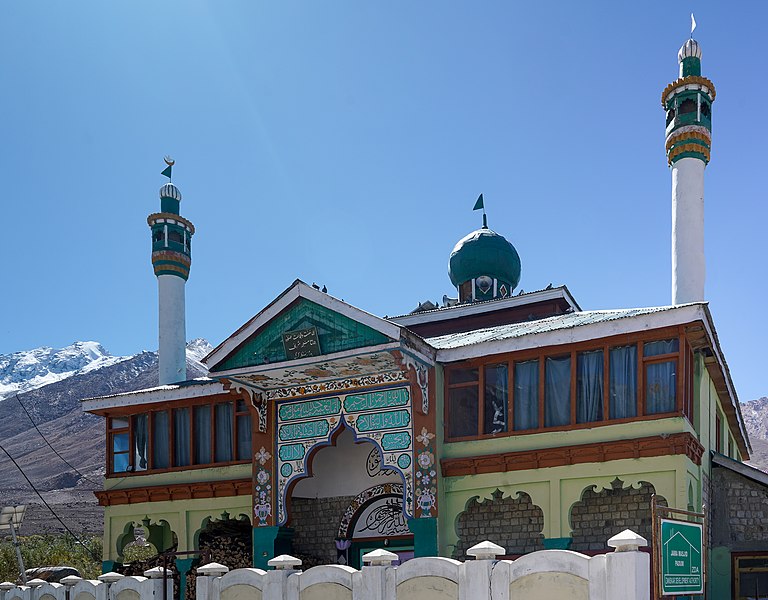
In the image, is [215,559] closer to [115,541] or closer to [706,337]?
[115,541]

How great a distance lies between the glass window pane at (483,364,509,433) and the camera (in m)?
15.5

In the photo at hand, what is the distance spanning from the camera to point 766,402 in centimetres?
10675

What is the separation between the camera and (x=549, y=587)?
995cm

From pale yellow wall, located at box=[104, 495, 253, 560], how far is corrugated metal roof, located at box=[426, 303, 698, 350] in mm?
5422

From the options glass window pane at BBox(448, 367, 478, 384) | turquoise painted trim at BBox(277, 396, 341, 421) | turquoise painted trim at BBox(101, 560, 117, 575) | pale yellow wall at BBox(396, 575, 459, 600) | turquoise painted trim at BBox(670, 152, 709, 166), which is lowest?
turquoise painted trim at BBox(101, 560, 117, 575)

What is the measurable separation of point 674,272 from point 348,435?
7873mm

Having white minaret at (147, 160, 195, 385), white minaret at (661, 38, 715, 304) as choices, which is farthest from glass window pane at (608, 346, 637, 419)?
white minaret at (147, 160, 195, 385)

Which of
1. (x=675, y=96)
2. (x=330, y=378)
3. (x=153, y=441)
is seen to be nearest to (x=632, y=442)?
(x=330, y=378)

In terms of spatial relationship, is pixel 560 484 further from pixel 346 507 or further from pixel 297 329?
pixel 346 507

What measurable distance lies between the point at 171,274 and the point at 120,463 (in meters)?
5.77

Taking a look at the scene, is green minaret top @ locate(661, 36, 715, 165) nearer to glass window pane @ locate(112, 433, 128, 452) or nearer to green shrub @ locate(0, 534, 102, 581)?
glass window pane @ locate(112, 433, 128, 452)

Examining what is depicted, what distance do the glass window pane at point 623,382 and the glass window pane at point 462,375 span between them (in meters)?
2.55

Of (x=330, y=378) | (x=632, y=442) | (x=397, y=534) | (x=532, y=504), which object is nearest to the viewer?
(x=632, y=442)

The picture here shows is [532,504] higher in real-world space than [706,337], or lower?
lower
